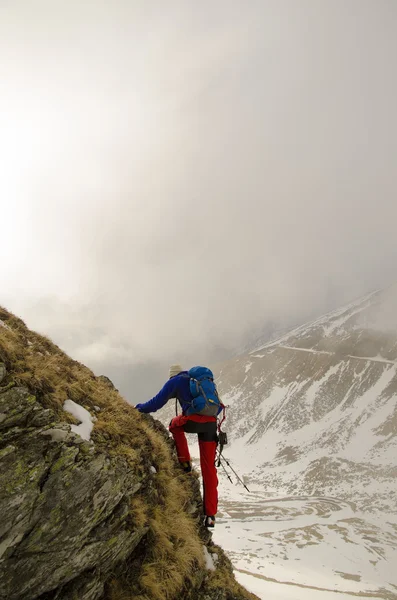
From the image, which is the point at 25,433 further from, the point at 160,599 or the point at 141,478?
the point at 160,599

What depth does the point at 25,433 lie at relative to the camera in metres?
5.88

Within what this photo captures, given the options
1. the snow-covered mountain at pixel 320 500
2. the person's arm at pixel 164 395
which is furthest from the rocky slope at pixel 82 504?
the snow-covered mountain at pixel 320 500

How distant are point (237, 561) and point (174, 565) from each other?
230 ft

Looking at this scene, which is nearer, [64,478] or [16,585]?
[16,585]

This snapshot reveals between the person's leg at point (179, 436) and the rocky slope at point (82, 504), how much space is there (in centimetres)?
122

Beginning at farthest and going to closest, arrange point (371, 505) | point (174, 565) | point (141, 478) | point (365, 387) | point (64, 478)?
1. point (365, 387)
2. point (371, 505)
3. point (141, 478)
4. point (174, 565)
5. point (64, 478)

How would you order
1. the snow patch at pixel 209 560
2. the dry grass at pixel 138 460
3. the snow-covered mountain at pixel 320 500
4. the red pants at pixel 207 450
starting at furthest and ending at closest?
the snow-covered mountain at pixel 320 500 → the red pants at pixel 207 450 → the snow patch at pixel 209 560 → the dry grass at pixel 138 460

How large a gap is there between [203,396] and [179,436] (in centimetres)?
229

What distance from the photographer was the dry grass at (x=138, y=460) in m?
6.70

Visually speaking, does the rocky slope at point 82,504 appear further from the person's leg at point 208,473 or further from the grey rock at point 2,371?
the person's leg at point 208,473

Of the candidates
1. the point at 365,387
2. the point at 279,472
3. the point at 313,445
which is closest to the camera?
the point at 279,472

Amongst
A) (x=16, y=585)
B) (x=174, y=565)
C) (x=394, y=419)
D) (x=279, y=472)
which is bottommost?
(x=16, y=585)

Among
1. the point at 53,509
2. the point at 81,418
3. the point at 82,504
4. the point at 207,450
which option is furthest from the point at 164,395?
the point at 53,509

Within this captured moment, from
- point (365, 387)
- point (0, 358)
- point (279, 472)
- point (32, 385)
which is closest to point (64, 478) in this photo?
point (32, 385)
